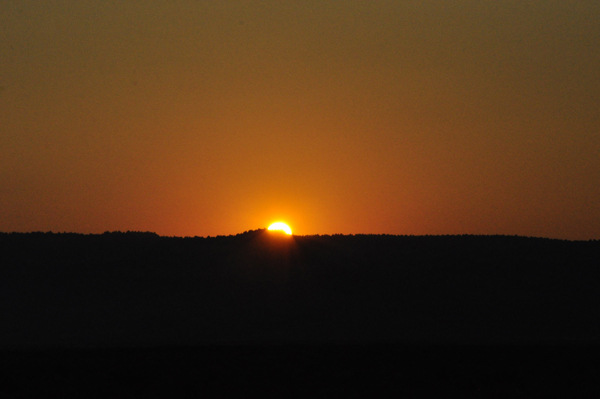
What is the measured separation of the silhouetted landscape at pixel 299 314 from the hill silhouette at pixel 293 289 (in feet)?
0.18

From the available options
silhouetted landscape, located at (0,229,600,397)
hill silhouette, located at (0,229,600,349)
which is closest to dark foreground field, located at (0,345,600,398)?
silhouetted landscape, located at (0,229,600,397)

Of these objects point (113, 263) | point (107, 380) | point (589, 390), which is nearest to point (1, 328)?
point (113, 263)

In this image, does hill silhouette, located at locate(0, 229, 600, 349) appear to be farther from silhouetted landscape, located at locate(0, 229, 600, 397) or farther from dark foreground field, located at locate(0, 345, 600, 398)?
dark foreground field, located at locate(0, 345, 600, 398)

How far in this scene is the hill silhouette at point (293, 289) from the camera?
47.1 feet

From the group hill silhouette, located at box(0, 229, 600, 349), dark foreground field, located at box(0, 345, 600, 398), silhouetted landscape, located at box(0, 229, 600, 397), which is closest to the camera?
dark foreground field, located at box(0, 345, 600, 398)

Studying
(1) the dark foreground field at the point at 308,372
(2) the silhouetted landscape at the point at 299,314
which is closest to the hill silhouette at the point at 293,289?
(2) the silhouetted landscape at the point at 299,314

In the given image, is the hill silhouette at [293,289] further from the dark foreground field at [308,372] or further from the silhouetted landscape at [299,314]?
the dark foreground field at [308,372]

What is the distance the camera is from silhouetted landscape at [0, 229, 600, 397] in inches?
385

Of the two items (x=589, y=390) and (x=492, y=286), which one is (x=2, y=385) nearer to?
(x=589, y=390)

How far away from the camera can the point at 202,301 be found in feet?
52.7

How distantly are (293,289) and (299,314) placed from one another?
1.49m

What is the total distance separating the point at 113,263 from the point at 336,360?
31.7 ft

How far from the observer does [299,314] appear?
50.8ft

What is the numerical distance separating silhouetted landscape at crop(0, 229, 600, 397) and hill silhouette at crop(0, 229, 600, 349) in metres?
0.06
